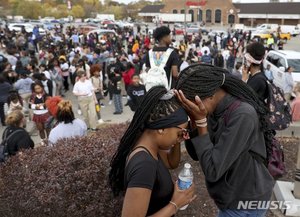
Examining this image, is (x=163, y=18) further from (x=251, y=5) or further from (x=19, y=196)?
(x=19, y=196)

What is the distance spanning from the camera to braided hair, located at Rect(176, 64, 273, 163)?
205 cm

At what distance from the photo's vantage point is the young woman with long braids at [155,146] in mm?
1816

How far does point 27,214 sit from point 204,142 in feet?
8.08

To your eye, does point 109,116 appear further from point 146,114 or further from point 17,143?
point 146,114

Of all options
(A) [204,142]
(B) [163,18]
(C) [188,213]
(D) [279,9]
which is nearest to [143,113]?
(A) [204,142]

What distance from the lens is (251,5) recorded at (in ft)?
245

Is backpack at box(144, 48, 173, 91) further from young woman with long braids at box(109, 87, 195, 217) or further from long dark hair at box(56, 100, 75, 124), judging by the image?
young woman with long braids at box(109, 87, 195, 217)

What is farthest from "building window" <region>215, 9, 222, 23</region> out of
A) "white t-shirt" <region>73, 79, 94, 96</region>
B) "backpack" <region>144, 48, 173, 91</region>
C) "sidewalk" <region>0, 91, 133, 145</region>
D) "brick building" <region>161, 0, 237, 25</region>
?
"backpack" <region>144, 48, 173, 91</region>

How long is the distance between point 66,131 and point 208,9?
76.7m

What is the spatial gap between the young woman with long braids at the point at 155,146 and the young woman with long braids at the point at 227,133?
110 millimetres

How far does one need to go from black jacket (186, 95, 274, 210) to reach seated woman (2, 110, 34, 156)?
11.0ft

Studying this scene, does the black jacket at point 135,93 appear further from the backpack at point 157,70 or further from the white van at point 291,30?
the white van at point 291,30

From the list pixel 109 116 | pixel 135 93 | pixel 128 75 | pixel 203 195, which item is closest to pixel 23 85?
pixel 109 116

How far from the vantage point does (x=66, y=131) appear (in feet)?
16.8
